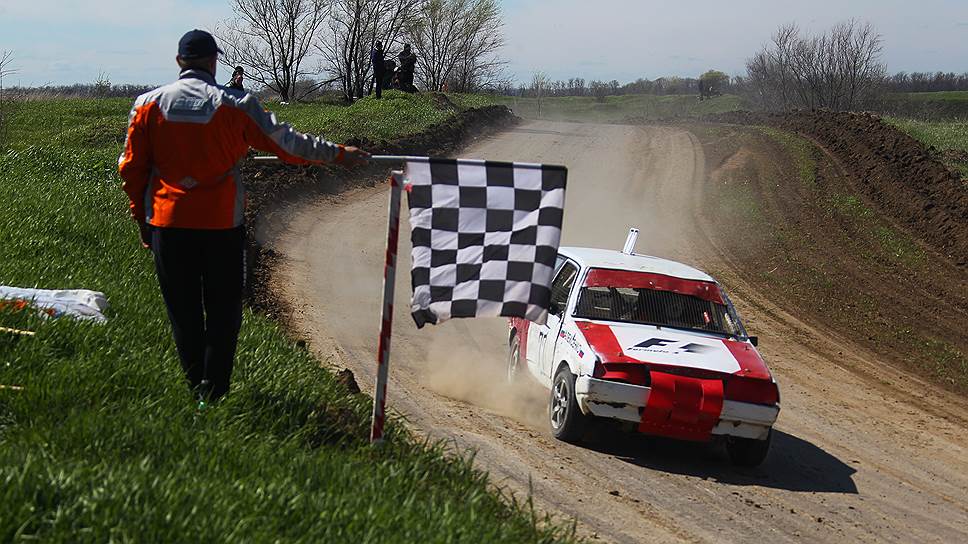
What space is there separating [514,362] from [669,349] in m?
2.54

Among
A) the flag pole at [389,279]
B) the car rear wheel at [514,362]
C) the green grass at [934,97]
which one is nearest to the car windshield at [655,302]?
the car rear wheel at [514,362]

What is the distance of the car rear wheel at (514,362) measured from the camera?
10898 millimetres

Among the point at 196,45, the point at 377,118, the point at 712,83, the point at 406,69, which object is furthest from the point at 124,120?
the point at 712,83

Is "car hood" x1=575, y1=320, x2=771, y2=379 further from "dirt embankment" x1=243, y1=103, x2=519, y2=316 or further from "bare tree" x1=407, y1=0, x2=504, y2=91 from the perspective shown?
"bare tree" x1=407, y1=0, x2=504, y2=91

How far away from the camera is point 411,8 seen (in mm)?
51031

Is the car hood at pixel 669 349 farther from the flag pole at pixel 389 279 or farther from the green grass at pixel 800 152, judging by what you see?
the green grass at pixel 800 152

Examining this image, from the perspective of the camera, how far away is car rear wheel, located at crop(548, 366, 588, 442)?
28.6ft

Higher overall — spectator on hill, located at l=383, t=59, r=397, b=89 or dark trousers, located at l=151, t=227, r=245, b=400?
spectator on hill, located at l=383, t=59, r=397, b=89

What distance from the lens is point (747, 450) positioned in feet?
28.8

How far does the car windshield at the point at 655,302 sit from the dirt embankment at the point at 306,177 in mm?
4718

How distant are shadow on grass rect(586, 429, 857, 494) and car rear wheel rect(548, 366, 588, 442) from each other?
24cm

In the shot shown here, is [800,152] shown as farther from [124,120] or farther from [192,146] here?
[192,146]

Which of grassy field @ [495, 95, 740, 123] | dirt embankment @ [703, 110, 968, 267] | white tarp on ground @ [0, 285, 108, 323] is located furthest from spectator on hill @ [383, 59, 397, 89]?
white tarp on ground @ [0, 285, 108, 323]

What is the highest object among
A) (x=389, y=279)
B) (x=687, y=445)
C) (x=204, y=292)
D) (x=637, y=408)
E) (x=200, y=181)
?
(x=200, y=181)
